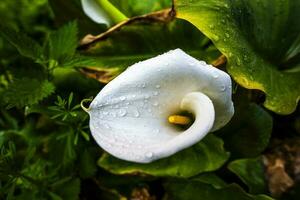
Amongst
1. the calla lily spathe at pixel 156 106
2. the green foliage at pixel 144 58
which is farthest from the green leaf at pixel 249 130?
the calla lily spathe at pixel 156 106

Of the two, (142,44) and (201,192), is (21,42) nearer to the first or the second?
(142,44)

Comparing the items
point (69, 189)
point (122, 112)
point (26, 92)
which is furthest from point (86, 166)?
point (122, 112)

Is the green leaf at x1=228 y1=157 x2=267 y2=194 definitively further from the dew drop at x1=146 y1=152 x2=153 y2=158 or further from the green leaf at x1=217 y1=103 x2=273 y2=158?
the dew drop at x1=146 y1=152 x2=153 y2=158

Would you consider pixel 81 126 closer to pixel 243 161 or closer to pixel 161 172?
pixel 161 172

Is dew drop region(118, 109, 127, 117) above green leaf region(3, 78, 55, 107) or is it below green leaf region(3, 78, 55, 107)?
above

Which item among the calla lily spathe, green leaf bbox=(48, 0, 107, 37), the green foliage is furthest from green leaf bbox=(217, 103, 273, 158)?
green leaf bbox=(48, 0, 107, 37)

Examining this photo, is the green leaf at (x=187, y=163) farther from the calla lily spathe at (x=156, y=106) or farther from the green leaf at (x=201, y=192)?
the calla lily spathe at (x=156, y=106)
